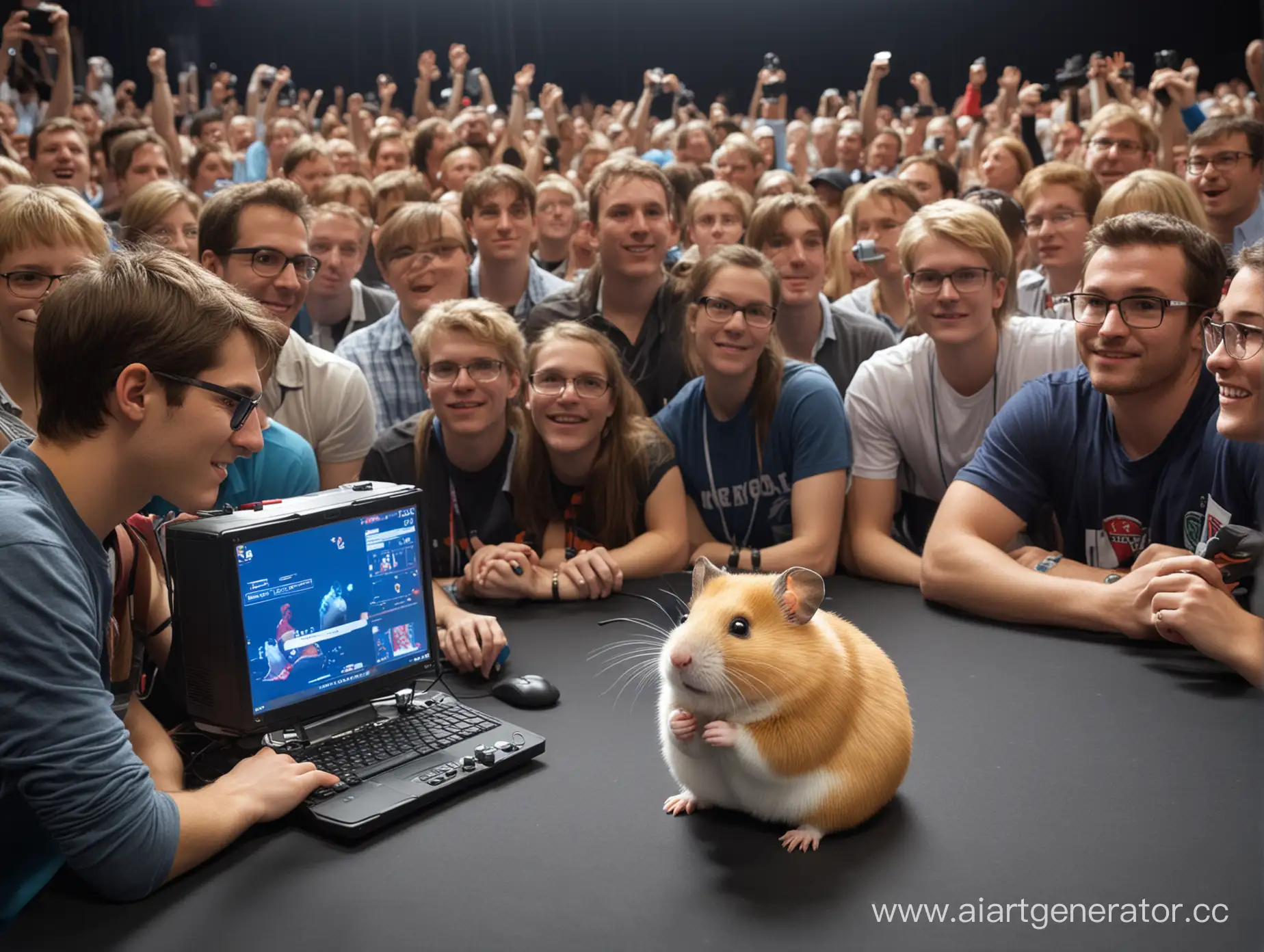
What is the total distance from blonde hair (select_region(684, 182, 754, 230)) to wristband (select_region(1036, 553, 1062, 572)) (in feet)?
7.97

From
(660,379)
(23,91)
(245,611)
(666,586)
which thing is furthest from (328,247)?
(23,91)

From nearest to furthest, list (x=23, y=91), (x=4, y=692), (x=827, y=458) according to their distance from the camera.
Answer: (x=4, y=692) < (x=827, y=458) < (x=23, y=91)

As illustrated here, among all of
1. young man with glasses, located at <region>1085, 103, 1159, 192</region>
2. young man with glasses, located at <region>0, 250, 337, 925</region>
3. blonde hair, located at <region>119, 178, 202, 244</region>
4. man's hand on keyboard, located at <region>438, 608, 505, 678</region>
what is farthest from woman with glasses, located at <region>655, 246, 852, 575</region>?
young man with glasses, located at <region>1085, 103, 1159, 192</region>

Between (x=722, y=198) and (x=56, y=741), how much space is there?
12.0 ft

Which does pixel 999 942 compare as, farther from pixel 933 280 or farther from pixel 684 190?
pixel 684 190

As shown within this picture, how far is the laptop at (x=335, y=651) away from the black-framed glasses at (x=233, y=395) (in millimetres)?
169

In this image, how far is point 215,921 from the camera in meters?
1.23

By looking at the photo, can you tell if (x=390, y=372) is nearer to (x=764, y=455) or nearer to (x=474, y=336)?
(x=474, y=336)

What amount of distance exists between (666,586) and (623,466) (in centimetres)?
33

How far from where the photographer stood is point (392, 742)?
1638mm

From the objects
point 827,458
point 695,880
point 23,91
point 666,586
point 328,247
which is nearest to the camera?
point 695,880

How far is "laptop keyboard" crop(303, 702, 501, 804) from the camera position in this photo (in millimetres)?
1548

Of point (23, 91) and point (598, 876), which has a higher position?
point (23, 91)

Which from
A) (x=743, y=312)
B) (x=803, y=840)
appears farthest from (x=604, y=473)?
(x=803, y=840)
